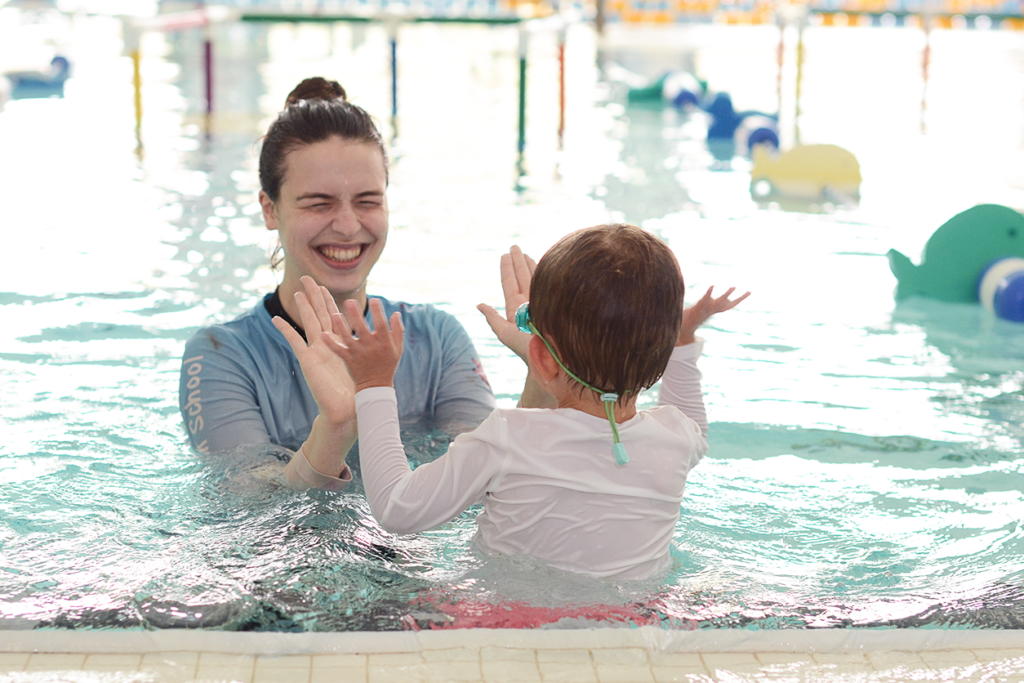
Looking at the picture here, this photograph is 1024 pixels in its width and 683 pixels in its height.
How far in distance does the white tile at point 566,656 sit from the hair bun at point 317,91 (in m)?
1.64

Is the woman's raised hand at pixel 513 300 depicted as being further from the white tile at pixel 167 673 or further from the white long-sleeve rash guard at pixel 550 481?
the white tile at pixel 167 673

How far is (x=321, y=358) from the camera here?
2.23m

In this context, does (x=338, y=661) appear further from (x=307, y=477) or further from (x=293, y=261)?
Result: (x=293, y=261)

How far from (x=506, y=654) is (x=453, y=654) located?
97 mm

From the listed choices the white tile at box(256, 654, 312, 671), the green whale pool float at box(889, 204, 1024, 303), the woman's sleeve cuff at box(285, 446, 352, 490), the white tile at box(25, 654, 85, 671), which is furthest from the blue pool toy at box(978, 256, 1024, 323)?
the white tile at box(25, 654, 85, 671)

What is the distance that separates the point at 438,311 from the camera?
3.13 m

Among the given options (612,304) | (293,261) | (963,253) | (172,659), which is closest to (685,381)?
(612,304)

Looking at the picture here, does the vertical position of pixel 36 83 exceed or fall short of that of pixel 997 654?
it exceeds it

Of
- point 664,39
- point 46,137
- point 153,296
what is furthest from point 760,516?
point 664,39

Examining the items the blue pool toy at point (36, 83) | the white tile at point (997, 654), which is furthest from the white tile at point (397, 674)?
the blue pool toy at point (36, 83)

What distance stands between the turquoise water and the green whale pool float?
0.09 meters

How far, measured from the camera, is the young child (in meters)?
1.97

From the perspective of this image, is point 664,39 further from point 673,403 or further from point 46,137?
point 673,403

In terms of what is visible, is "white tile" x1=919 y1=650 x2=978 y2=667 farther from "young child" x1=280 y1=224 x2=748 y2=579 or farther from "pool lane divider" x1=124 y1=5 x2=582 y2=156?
"pool lane divider" x1=124 y1=5 x2=582 y2=156
